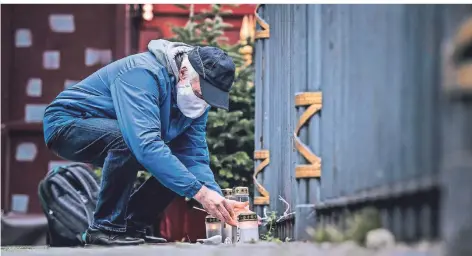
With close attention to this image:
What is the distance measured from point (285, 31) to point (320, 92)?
0.87 metres

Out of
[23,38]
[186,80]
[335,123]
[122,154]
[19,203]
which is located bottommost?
[19,203]

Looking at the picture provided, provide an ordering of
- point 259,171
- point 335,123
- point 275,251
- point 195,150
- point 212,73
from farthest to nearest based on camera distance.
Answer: point 259,171, point 195,150, point 212,73, point 335,123, point 275,251

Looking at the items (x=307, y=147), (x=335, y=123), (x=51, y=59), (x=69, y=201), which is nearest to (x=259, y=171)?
(x=69, y=201)

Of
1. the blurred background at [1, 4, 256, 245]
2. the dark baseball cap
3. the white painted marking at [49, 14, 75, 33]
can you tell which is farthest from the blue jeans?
A: the white painted marking at [49, 14, 75, 33]

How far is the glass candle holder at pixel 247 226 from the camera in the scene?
323 cm

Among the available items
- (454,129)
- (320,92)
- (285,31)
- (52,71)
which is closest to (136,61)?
(285,31)

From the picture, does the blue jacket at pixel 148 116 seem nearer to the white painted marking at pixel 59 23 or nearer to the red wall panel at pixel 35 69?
the red wall panel at pixel 35 69

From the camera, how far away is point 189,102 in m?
3.46

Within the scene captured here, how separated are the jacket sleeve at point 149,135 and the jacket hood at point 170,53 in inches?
3.0

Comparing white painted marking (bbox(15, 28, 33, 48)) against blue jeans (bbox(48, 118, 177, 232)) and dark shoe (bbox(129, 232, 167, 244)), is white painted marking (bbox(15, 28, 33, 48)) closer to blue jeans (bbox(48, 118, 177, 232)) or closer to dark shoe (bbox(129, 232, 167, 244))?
blue jeans (bbox(48, 118, 177, 232))

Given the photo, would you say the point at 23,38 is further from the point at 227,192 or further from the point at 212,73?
the point at 212,73

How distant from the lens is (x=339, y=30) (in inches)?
103

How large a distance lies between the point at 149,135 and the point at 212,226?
0.48m

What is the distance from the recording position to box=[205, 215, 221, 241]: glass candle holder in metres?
3.52
